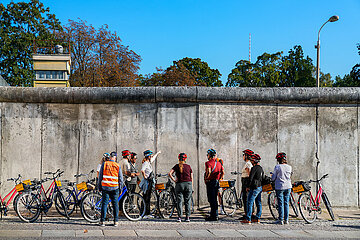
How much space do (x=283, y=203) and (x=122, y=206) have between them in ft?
12.3

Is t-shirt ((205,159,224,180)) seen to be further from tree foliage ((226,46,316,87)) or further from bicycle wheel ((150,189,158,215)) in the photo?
tree foliage ((226,46,316,87))

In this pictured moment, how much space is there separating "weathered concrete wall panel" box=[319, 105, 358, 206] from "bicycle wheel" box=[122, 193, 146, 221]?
5.31m

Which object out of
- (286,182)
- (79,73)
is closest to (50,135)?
(286,182)

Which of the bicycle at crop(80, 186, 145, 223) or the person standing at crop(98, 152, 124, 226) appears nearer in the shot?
the person standing at crop(98, 152, 124, 226)

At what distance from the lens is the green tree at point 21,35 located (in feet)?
154

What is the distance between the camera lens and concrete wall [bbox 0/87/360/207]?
11891 mm

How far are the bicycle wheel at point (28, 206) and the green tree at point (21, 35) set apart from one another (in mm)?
39819

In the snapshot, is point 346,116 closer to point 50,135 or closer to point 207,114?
point 207,114

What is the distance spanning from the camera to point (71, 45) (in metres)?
44.2

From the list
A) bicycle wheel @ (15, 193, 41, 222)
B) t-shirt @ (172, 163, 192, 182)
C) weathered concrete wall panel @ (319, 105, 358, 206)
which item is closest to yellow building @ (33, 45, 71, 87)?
weathered concrete wall panel @ (319, 105, 358, 206)

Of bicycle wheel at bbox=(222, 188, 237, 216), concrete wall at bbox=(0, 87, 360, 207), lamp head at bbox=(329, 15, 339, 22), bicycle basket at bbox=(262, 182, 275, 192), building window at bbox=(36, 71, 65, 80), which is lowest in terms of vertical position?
bicycle wheel at bbox=(222, 188, 237, 216)

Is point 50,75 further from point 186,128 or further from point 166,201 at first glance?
point 166,201

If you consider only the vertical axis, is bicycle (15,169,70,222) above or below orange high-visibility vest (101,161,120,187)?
below

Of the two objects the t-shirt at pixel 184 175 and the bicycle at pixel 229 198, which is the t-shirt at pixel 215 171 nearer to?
the t-shirt at pixel 184 175
